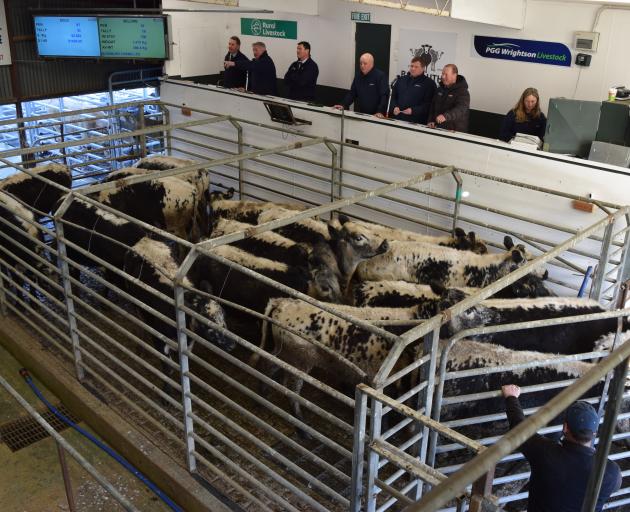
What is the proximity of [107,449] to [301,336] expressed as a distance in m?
2.92

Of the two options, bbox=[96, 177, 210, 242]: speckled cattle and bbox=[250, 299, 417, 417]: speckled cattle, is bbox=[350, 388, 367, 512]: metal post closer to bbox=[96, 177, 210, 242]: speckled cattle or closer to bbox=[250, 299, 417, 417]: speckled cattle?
bbox=[250, 299, 417, 417]: speckled cattle

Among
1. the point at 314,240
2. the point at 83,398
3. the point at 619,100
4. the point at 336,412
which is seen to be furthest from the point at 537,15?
the point at 83,398

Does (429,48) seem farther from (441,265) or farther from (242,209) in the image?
(441,265)

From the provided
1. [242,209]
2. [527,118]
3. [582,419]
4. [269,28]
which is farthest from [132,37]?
[582,419]

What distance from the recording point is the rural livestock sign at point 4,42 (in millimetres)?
9773

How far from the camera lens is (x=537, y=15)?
9.20m

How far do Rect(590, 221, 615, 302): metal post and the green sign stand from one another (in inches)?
313

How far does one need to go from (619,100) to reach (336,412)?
5.02 m

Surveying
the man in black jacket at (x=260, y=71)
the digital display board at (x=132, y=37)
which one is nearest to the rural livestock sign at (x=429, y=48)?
the man in black jacket at (x=260, y=71)

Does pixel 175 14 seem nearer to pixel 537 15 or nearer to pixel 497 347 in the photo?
pixel 537 15

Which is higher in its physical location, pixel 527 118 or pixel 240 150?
pixel 527 118

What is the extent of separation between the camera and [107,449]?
229 inches

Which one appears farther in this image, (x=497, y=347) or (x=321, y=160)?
(x=321, y=160)

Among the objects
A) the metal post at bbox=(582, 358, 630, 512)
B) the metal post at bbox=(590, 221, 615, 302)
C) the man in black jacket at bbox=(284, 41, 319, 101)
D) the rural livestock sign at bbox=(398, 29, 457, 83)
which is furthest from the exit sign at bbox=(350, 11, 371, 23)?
the metal post at bbox=(582, 358, 630, 512)
